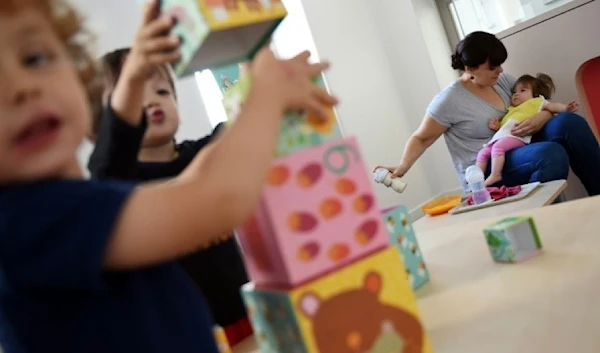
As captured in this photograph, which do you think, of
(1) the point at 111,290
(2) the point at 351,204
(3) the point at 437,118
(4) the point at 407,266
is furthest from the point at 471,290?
(3) the point at 437,118

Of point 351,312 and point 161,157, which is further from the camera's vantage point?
point 161,157

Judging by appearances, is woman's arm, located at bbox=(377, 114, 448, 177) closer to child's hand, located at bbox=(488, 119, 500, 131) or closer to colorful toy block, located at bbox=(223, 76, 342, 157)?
child's hand, located at bbox=(488, 119, 500, 131)

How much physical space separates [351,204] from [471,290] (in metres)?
0.26

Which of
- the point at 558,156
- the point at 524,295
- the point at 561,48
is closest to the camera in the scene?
the point at 524,295

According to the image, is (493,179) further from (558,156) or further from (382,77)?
(382,77)

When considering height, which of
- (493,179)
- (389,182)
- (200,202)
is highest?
(200,202)

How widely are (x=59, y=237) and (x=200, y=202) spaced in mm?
97

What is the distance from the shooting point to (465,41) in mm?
1904

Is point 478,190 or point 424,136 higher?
point 424,136

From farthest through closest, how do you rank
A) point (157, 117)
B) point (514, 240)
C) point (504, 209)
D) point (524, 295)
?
point (504, 209) → point (157, 117) → point (514, 240) → point (524, 295)

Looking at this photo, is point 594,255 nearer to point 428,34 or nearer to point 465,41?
point 465,41

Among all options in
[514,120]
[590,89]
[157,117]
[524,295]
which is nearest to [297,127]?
[524,295]

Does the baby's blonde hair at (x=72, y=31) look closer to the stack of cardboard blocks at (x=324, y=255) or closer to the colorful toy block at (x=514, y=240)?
the stack of cardboard blocks at (x=324, y=255)

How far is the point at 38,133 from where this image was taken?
409 mm
